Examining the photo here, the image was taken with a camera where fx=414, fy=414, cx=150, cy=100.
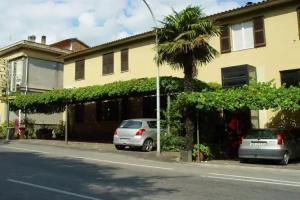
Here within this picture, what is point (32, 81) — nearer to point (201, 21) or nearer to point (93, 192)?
point (201, 21)

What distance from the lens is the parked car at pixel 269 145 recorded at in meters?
15.7

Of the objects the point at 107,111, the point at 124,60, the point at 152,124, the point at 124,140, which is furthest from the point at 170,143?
the point at 107,111

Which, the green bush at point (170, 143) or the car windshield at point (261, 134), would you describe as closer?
the car windshield at point (261, 134)

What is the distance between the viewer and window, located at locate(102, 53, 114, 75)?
29.9m

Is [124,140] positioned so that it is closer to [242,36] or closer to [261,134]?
[261,134]

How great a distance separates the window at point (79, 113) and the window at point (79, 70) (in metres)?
2.24

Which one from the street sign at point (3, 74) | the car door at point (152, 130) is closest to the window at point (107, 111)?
the street sign at point (3, 74)

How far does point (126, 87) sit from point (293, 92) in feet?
31.3

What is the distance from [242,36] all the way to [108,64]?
434 inches

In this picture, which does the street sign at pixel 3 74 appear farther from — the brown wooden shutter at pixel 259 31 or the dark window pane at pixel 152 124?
the brown wooden shutter at pixel 259 31

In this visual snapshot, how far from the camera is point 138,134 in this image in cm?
2022

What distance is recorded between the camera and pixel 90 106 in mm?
31891

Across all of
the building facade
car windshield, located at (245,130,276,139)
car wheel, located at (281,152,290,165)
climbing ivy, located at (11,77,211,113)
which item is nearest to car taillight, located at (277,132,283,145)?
car windshield, located at (245,130,276,139)

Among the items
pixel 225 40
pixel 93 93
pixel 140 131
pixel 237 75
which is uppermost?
pixel 225 40
